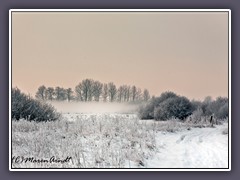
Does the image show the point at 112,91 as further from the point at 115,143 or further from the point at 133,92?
the point at 115,143

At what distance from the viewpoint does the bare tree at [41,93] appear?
8695mm

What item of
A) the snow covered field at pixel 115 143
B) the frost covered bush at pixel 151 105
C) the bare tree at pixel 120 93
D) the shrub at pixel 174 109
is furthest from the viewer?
the shrub at pixel 174 109

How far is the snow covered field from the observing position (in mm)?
8547

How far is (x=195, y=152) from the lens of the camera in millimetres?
8672

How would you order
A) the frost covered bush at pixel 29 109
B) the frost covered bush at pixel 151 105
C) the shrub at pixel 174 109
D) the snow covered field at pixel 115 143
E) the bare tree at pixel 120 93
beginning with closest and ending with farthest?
1. the snow covered field at pixel 115 143
2. the frost covered bush at pixel 29 109
3. the bare tree at pixel 120 93
4. the frost covered bush at pixel 151 105
5. the shrub at pixel 174 109

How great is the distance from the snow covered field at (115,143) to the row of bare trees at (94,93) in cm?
29

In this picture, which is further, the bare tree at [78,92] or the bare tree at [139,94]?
the bare tree at [139,94]

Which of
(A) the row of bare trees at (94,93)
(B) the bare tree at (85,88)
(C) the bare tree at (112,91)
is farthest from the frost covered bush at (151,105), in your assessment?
(B) the bare tree at (85,88)

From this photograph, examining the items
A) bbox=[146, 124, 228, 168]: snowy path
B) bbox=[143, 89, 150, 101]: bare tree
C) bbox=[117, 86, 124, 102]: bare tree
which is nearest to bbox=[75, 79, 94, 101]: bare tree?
bbox=[117, 86, 124, 102]: bare tree

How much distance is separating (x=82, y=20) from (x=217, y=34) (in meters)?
2.27

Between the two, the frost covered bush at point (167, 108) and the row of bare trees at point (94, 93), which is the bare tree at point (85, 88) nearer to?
the row of bare trees at point (94, 93)

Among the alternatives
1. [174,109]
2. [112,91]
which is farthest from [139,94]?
[174,109]

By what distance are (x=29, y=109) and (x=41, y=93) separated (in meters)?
0.44
